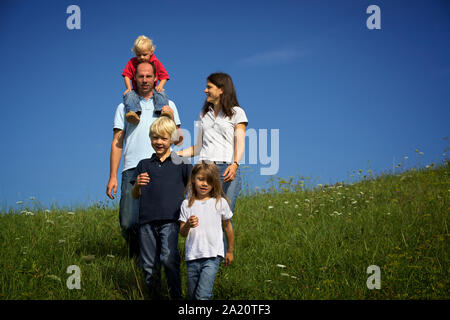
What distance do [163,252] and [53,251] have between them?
245cm

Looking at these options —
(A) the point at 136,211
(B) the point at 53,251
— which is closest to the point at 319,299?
(A) the point at 136,211

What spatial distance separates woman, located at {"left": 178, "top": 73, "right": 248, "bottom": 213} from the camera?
166 inches

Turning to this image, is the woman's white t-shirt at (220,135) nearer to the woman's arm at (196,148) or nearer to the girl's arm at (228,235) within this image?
the woman's arm at (196,148)

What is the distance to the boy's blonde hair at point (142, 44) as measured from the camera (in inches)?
213

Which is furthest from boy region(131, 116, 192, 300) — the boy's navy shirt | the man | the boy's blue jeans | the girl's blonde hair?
the boy's blue jeans

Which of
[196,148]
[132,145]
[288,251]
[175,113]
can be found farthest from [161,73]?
[288,251]

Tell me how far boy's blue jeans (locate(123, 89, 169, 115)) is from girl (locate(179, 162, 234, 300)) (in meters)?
1.29

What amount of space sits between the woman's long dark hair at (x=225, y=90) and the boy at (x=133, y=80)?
72 cm

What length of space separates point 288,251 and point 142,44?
334cm

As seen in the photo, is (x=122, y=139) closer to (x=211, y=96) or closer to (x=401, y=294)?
(x=211, y=96)

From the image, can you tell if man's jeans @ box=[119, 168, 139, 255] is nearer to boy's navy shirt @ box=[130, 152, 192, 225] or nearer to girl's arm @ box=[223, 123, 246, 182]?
boy's navy shirt @ box=[130, 152, 192, 225]

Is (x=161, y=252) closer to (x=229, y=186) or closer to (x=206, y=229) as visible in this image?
(x=206, y=229)

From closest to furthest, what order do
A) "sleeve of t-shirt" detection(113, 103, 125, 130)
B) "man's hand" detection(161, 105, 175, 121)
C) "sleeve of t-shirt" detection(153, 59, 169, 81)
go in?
"man's hand" detection(161, 105, 175, 121), "sleeve of t-shirt" detection(113, 103, 125, 130), "sleeve of t-shirt" detection(153, 59, 169, 81)

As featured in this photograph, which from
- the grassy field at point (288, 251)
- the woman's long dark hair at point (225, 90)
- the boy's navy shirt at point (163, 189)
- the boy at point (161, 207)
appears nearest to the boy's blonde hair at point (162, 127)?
the boy at point (161, 207)
